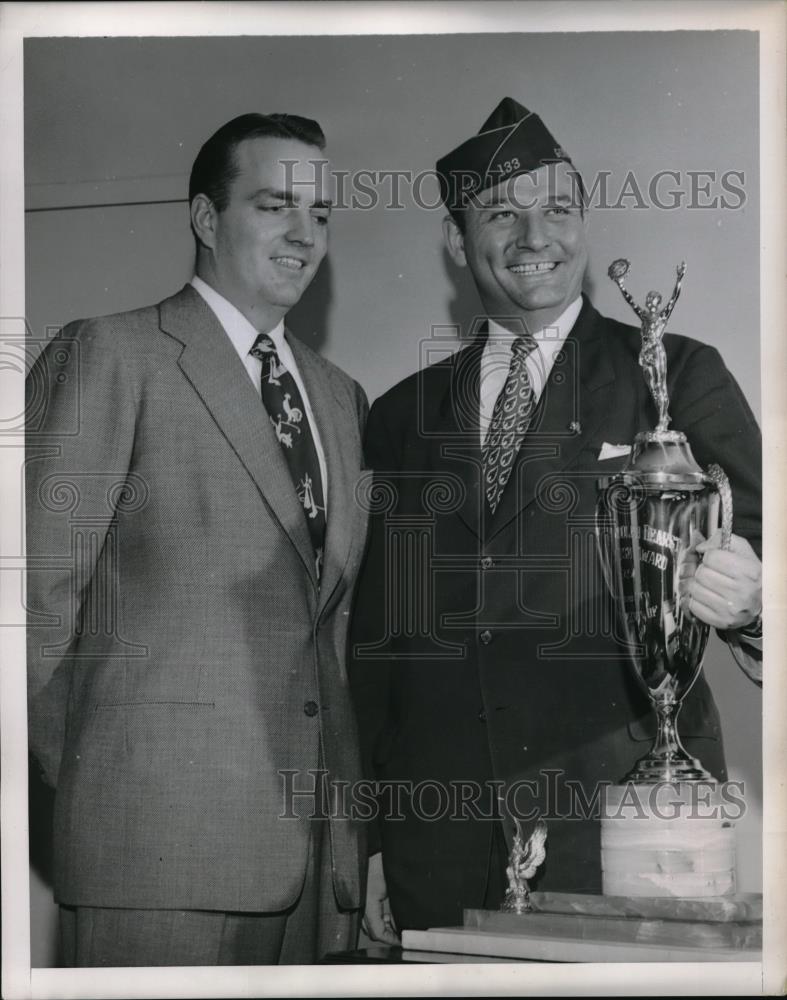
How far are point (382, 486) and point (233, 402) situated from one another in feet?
0.97

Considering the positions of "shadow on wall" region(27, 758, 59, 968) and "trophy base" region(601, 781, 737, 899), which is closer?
"trophy base" region(601, 781, 737, 899)

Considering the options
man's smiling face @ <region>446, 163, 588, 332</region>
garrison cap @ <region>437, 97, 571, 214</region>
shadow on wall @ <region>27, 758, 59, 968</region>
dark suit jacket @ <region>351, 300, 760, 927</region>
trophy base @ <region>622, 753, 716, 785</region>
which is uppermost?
garrison cap @ <region>437, 97, 571, 214</region>

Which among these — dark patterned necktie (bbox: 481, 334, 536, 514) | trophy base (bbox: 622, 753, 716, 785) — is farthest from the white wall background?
trophy base (bbox: 622, 753, 716, 785)

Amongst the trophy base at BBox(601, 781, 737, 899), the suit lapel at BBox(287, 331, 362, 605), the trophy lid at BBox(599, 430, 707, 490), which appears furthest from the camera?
the suit lapel at BBox(287, 331, 362, 605)

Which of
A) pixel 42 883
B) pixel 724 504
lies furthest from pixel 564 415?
pixel 42 883

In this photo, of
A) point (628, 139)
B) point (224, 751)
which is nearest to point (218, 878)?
point (224, 751)

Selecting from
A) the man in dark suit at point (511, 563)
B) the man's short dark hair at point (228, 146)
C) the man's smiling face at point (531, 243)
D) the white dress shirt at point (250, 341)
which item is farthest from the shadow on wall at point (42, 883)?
the man's smiling face at point (531, 243)

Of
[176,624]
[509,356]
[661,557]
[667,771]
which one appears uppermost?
[509,356]

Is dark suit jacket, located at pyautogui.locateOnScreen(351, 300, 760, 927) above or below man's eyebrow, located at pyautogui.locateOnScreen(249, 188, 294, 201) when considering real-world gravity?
below

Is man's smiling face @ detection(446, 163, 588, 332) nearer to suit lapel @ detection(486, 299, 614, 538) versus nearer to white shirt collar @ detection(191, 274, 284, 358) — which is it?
suit lapel @ detection(486, 299, 614, 538)

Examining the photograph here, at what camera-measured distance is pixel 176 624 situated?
8.86 ft

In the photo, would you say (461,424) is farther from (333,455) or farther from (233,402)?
(233,402)

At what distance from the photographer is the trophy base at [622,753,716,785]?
2.62 meters

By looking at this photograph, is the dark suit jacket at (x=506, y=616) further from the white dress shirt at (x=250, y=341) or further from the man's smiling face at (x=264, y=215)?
the man's smiling face at (x=264, y=215)
